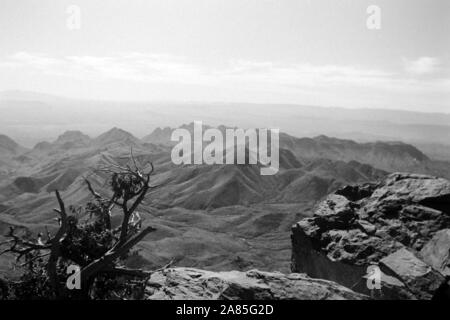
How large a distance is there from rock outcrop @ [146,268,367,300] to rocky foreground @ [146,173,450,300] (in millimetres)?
35

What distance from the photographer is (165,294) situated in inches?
617

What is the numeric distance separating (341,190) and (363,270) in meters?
10.1

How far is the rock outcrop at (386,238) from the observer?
56.9 feet

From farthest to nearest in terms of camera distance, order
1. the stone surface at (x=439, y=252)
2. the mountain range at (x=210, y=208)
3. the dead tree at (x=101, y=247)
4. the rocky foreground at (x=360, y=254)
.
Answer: the mountain range at (x=210, y=208), the stone surface at (x=439, y=252), the dead tree at (x=101, y=247), the rocky foreground at (x=360, y=254)

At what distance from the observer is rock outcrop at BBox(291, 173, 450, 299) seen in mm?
17344

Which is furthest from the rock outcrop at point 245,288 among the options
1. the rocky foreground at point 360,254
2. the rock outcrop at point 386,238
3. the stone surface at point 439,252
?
the stone surface at point 439,252

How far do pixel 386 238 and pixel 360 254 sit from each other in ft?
5.63

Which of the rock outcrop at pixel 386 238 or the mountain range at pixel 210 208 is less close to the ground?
the rock outcrop at pixel 386 238

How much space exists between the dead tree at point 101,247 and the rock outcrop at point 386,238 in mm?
10084

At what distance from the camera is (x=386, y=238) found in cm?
2206

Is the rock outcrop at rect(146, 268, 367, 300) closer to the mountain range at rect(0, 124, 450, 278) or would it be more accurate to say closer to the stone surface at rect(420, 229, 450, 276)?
the stone surface at rect(420, 229, 450, 276)

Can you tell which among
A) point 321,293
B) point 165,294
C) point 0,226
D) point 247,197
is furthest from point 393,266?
point 247,197

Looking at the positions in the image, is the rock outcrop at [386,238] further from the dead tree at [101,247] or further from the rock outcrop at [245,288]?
the dead tree at [101,247]

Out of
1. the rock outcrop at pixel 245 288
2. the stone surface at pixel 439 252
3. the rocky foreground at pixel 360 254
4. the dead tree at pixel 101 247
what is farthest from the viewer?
the stone surface at pixel 439 252
